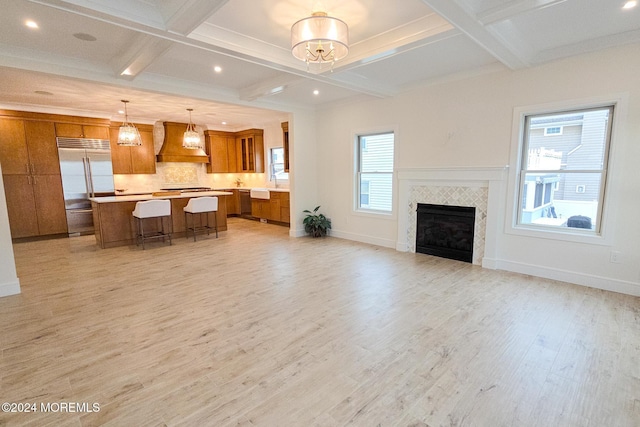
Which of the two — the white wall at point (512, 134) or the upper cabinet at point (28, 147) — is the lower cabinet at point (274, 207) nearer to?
the white wall at point (512, 134)

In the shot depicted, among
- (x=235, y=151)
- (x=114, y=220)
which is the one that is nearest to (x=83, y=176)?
(x=114, y=220)

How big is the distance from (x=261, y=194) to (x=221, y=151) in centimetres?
218

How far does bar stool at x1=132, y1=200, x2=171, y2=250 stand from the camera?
17.9 ft

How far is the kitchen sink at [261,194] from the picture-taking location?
831 cm

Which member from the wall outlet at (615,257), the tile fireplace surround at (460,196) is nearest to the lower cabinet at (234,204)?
the tile fireplace surround at (460,196)

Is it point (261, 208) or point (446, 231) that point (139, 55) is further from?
point (261, 208)

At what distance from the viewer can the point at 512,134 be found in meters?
4.10

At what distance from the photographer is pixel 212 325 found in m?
2.82

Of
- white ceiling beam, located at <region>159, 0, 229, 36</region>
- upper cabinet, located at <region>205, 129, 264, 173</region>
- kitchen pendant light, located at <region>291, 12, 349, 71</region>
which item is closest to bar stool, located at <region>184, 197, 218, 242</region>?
upper cabinet, located at <region>205, 129, 264, 173</region>

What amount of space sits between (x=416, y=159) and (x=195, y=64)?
365 centimetres

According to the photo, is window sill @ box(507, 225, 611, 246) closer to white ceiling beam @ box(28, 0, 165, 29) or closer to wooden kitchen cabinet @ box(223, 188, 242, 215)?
white ceiling beam @ box(28, 0, 165, 29)

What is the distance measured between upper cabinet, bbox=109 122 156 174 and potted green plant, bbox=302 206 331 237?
14.8 feet

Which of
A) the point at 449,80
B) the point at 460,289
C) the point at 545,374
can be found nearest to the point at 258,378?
the point at 545,374

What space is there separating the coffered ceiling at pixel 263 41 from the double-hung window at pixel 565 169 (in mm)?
771
